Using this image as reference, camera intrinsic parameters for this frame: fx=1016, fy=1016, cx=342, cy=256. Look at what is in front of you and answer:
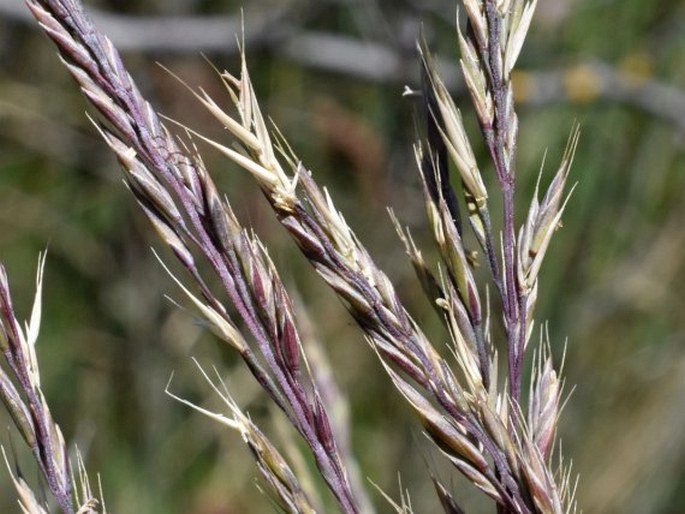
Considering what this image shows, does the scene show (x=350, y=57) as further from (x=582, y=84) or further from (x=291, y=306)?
(x=291, y=306)

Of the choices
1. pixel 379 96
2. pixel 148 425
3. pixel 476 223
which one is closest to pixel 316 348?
pixel 476 223

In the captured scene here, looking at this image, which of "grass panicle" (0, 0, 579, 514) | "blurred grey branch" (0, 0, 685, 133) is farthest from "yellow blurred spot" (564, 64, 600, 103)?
"grass panicle" (0, 0, 579, 514)

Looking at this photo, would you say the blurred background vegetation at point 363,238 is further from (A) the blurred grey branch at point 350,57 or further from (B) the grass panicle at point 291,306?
(B) the grass panicle at point 291,306

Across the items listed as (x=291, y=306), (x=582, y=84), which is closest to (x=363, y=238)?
(x=582, y=84)

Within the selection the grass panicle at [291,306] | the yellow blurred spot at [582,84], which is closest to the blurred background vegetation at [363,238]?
the yellow blurred spot at [582,84]

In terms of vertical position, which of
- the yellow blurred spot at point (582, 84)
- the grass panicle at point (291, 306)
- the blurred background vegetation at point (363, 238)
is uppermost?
the grass panicle at point (291, 306)

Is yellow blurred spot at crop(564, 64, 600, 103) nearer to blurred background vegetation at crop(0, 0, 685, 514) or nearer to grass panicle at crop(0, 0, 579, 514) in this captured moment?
blurred background vegetation at crop(0, 0, 685, 514)

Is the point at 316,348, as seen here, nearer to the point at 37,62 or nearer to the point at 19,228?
the point at 19,228
